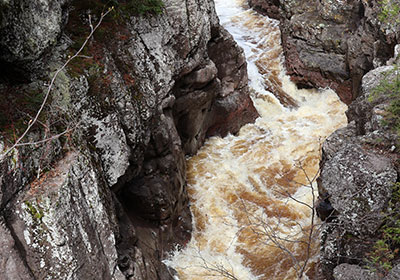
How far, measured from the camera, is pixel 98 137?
6902 millimetres

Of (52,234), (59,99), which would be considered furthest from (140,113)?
(52,234)

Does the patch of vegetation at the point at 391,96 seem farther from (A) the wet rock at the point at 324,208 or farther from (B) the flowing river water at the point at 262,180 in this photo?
(A) the wet rock at the point at 324,208

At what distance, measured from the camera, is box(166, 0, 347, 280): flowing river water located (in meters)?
8.91

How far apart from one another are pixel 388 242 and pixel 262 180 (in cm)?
481

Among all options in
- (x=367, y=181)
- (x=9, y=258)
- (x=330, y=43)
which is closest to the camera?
(x=9, y=258)

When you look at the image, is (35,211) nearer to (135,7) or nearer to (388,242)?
(135,7)

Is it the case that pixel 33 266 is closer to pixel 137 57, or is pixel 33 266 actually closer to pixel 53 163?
pixel 53 163

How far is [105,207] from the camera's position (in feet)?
21.0

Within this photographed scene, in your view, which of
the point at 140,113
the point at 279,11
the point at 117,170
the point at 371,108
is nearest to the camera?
the point at 117,170

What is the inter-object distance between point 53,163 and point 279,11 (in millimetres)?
14270

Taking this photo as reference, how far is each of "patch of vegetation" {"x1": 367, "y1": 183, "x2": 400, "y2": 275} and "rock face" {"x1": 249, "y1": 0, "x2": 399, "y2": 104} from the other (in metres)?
8.09

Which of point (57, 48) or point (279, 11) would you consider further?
point (279, 11)

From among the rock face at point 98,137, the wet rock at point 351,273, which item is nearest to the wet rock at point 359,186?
the wet rock at point 351,273

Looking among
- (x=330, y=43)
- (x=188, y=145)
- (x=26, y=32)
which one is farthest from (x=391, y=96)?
(x=330, y=43)
